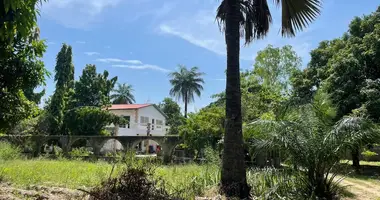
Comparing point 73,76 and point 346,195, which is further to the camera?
point 73,76

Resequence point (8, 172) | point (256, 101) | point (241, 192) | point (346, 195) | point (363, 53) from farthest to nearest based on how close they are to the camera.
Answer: point (256, 101)
point (363, 53)
point (8, 172)
point (346, 195)
point (241, 192)

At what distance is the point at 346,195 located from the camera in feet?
27.2

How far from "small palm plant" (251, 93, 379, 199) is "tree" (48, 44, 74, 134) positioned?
86.8 feet

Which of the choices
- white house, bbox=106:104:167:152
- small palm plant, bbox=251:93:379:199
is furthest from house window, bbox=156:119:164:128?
small palm plant, bbox=251:93:379:199

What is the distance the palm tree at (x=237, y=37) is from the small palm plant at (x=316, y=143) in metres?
0.74

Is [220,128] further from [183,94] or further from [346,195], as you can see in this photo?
[183,94]

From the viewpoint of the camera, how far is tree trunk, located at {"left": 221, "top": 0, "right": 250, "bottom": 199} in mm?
6676

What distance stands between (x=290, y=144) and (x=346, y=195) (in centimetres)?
288

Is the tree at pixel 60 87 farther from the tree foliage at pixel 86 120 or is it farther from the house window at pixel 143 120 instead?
the house window at pixel 143 120

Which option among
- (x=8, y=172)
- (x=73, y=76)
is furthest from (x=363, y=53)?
(x=73, y=76)

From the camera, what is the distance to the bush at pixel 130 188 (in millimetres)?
5043

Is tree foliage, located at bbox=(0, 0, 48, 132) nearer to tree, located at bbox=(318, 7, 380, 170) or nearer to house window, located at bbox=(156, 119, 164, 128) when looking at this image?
tree, located at bbox=(318, 7, 380, 170)

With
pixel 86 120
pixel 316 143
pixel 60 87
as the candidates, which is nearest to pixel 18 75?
pixel 316 143

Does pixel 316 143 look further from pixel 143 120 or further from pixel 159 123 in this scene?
pixel 159 123
